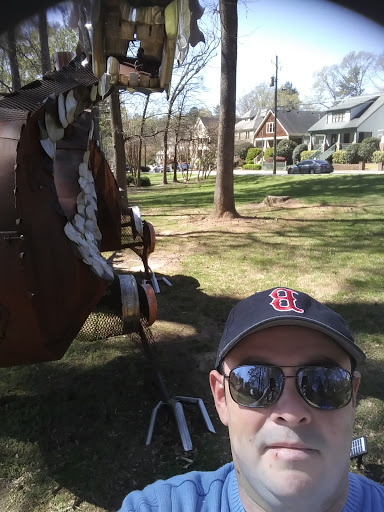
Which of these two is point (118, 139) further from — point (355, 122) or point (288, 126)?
point (288, 126)

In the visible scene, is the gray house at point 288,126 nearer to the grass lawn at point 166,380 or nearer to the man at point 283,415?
the grass lawn at point 166,380

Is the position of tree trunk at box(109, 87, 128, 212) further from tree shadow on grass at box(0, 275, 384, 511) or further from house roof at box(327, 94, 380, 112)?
house roof at box(327, 94, 380, 112)

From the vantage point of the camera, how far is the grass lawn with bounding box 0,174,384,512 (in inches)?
105

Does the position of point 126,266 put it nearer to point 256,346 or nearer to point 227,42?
point 227,42

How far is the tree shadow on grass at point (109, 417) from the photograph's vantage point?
2695 mm

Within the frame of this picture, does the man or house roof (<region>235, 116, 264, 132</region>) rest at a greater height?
house roof (<region>235, 116, 264, 132</region>)

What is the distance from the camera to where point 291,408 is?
1.00 metres

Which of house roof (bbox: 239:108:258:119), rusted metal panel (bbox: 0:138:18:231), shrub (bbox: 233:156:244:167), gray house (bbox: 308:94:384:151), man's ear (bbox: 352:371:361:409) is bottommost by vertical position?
man's ear (bbox: 352:371:361:409)

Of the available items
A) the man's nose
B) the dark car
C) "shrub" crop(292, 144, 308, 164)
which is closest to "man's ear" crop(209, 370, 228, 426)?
the man's nose

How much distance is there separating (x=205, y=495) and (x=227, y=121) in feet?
32.3

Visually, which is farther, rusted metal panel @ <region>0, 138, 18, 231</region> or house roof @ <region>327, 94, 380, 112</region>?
house roof @ <region>327, 94, 380, 112</region>

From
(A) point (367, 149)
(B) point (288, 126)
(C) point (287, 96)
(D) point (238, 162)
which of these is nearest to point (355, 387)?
(A) point (367, 149)

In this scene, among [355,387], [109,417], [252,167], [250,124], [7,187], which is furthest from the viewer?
[250,124]

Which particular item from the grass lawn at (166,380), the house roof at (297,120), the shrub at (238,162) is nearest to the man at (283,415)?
the grass lawn at (166,380)
